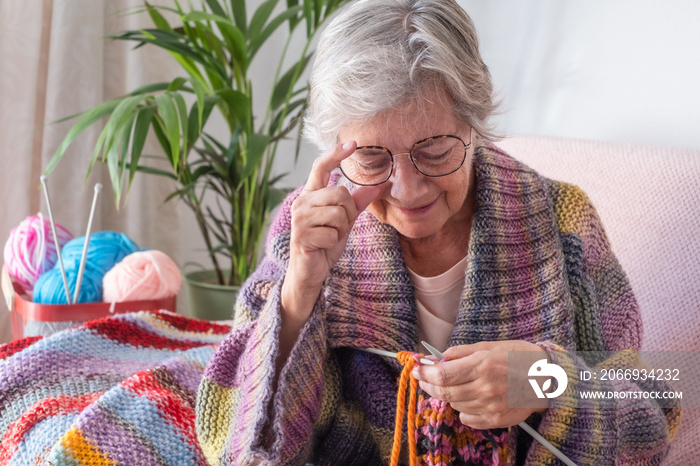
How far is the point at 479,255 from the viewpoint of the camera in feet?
3.66

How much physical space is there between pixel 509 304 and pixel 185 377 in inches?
25.1

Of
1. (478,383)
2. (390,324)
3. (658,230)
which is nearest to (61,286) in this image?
(390,324)

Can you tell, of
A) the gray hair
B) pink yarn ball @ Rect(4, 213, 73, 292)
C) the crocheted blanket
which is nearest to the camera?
the gray hair

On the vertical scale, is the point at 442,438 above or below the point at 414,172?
below

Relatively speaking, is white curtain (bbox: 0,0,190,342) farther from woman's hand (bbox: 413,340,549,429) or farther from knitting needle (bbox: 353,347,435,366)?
woman's hand (bbox: 413,340,549,429)

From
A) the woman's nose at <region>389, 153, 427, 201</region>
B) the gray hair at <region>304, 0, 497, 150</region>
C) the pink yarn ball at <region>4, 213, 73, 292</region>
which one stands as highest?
the gray hair at <region>304, 0, 497, 150</region>

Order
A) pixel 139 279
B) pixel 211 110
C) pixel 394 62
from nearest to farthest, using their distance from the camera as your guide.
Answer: pixel 394 62
pixel 139 279
pixel 211 110

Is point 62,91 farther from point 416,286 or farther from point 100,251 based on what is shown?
point 416,286

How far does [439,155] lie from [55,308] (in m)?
1.07

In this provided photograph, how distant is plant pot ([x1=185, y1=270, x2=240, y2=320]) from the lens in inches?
84.7

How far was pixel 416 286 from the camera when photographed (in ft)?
3.84

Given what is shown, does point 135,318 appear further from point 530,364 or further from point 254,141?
point 530,364

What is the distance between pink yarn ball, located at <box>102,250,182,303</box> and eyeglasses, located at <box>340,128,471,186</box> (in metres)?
0.90

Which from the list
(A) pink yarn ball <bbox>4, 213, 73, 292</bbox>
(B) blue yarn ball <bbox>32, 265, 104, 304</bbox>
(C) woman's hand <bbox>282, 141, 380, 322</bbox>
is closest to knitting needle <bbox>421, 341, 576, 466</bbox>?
(C) woman's hand <bbox>282, 141, 380, 322</bbox>
